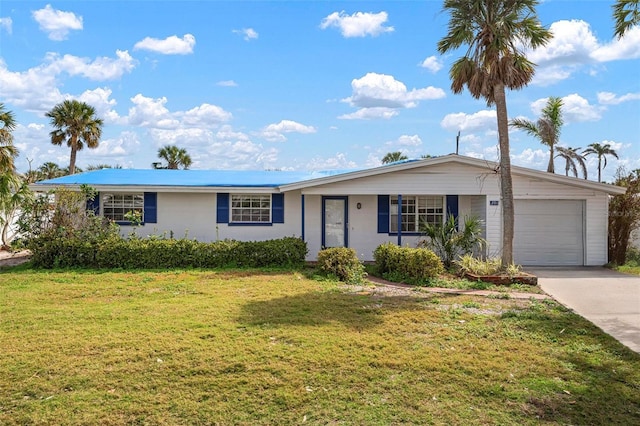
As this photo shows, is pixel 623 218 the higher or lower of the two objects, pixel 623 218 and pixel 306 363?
the higher

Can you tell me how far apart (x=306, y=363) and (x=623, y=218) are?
13.2m

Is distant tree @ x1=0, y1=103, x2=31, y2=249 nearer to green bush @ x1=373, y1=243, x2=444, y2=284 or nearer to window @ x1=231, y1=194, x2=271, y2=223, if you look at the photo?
window @ x1=231, y1=194, x2=271, y2=223

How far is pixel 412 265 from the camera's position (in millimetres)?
10852

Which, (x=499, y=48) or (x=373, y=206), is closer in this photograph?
(x=499, y=48)

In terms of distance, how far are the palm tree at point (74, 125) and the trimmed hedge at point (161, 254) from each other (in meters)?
16.7

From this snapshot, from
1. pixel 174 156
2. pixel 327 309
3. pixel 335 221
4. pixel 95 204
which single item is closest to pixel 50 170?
pixel 174 156

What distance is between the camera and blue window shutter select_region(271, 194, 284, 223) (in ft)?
49.1

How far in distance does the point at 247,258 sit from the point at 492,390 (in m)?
9.10

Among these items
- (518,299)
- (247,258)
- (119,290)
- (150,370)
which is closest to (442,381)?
(150,370)

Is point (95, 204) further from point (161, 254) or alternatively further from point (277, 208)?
point (277, 208)

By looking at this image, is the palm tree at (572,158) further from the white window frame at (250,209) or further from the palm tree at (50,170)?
the palm tree at (50,170)

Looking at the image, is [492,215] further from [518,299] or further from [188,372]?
[188,372]

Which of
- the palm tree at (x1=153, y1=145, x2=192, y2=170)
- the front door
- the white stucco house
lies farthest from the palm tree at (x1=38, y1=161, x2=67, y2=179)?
the front door

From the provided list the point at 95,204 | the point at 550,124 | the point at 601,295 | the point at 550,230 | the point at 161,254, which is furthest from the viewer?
the point at 550,124
